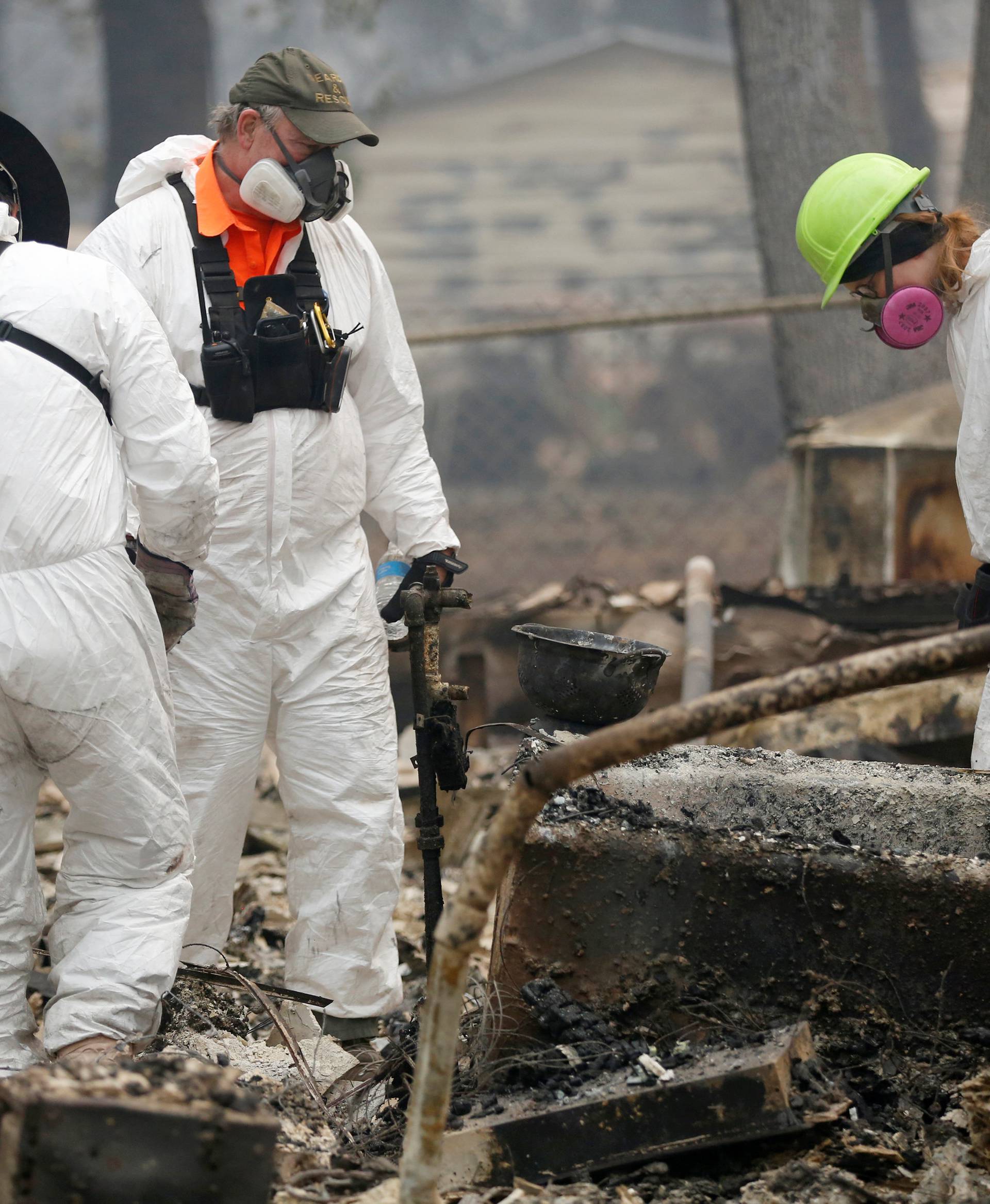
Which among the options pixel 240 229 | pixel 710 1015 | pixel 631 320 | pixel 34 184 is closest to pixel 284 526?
pixel 240 229

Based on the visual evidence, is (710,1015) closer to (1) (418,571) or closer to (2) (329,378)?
(1) (418,571)

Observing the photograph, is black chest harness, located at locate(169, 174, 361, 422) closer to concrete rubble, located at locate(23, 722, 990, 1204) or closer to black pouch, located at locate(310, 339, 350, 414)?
black pouch, located at locate(310, 339, 350, 414)

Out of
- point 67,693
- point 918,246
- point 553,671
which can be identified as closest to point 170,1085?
point 67,693

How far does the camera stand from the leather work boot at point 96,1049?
2762mm

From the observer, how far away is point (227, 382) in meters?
3.52

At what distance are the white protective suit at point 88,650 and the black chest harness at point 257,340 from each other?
1.72ft

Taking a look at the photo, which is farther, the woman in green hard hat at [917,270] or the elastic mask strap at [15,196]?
the woman in green hard hat at [917,270]

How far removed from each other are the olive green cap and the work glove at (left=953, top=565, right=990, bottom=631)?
6.25 feet

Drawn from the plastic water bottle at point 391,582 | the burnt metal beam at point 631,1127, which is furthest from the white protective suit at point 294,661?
the burnt metal beam at point 631,1127

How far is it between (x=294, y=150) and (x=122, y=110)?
30.2 ft

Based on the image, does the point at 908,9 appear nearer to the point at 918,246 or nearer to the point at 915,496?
the point at 915,496

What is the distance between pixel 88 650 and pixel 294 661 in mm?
916

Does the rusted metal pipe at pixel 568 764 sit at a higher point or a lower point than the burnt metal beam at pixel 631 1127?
higher

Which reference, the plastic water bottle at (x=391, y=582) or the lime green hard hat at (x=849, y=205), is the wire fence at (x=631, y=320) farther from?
the lime green hard hat at (x=849, y=205)
